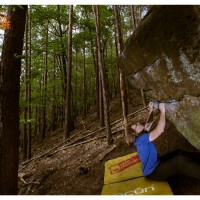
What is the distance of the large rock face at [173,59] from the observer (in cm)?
378

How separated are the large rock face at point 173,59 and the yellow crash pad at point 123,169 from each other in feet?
4.72

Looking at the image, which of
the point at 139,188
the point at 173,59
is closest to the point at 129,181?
the point at 139,188

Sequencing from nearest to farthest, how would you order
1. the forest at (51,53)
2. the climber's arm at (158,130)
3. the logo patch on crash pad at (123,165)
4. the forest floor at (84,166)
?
1. the climber's arm at (158,130)
2. the forest at (51,53)
3. the forest floor at (84,166)
4. the logo patch on crash pad at (123,165)

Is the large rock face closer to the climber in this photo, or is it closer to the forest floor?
the climber

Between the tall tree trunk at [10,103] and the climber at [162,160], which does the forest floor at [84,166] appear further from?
the tall tree trunk at [10,103]

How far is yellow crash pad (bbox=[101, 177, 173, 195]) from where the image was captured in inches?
145

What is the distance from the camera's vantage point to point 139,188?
13.1ft

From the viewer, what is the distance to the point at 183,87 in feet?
13.4

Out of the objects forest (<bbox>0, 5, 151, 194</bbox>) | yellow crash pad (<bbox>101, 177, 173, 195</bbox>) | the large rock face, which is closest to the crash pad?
yellow crash pad (<bbox>101, 177, 173, 195</bbox>)

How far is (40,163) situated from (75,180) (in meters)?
3.46

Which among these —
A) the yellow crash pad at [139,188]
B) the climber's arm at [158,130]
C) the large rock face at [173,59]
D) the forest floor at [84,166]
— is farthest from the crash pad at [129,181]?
the large rock face at [173,59]

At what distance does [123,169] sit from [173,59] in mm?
2903

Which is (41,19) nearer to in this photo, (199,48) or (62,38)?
(62,38)

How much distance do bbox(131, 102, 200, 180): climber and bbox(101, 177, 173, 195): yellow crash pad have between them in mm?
154
